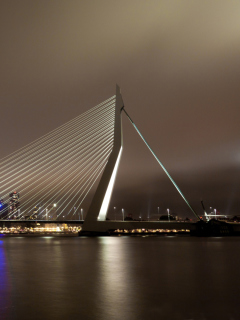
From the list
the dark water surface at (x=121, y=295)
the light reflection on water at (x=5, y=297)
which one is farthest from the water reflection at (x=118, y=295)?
the light reflection on water at (x=5, y=297)

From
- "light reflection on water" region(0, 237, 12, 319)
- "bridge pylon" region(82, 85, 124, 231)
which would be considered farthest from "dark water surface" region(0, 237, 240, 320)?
"bridge pylon" region(82, 85, 124, 231)

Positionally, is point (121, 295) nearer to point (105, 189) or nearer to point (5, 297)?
point (5, 297)

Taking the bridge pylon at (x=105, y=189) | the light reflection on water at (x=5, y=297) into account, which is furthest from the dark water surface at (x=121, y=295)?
the bridge pylon at (x=105, y=189)

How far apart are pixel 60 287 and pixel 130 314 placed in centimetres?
266

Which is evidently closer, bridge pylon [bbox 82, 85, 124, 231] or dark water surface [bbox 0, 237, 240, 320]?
dark water surface [bbox 0, 237, 240, 320]

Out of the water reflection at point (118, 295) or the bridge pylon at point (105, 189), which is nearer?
the water reflection at point (118, 295)

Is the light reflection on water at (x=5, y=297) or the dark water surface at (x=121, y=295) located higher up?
the light reflection on water at (x=5, y=297)

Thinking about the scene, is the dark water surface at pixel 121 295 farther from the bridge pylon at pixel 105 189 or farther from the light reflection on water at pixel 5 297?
the bridge pylon at pixel 105 189

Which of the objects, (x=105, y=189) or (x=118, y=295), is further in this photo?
(x=105, y=189)

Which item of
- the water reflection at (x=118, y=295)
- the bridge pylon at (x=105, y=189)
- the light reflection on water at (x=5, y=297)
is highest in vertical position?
the bridge pylon at (x=105, y=189)

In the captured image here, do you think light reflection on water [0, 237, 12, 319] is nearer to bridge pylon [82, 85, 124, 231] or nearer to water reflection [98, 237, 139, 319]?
water reflection [98, 237, 139, 319]

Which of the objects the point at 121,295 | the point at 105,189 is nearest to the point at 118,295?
the point at 121,295

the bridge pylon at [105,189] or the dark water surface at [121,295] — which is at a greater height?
the bridge pylon at [105,189]

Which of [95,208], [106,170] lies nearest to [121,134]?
[106,170]
